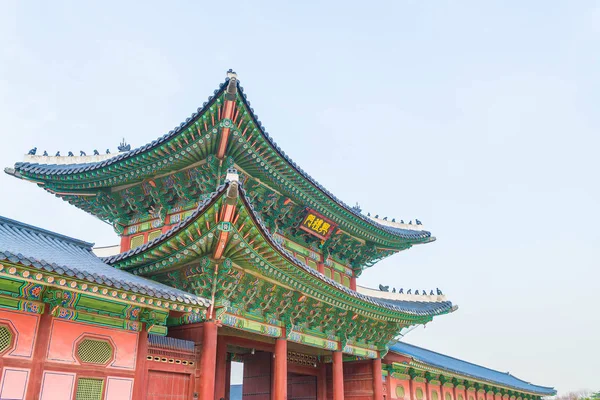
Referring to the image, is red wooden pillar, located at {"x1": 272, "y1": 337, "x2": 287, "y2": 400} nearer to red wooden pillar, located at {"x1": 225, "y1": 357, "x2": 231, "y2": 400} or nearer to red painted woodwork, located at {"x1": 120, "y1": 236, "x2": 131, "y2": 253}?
red wooden pillar, located at {"x1": 225, "y1": 357, "x2": 231, "y2": 400}

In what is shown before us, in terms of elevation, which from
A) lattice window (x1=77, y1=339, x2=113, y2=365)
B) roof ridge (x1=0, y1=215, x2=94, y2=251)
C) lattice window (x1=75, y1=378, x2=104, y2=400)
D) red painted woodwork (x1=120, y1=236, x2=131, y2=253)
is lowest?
lattice window (x1=75, y1=378, x2=104, y2=400)

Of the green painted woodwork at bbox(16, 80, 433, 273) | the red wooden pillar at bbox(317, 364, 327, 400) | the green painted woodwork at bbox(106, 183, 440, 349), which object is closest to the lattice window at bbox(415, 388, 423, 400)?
the red wooden pillar at bbox(317, 364, 327, 400)

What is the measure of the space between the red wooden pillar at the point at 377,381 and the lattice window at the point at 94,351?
41.9ft

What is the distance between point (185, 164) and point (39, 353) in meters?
7.41

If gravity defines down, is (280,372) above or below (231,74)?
below

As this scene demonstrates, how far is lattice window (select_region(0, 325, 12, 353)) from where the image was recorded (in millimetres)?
9922

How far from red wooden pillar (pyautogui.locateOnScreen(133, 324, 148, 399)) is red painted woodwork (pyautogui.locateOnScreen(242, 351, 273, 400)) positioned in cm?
795

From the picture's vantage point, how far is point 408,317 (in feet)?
69.9

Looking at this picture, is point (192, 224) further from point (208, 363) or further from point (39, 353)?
point (39, 353)

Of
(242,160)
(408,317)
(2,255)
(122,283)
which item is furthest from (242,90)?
(408,317)

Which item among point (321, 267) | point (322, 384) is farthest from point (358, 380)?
point (321, 267)

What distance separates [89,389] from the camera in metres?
11.1

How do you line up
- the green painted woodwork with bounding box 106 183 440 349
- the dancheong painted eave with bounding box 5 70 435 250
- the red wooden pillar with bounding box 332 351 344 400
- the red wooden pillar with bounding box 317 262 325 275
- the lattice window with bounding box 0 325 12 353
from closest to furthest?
the lattice window with bounding box 0 325 12 353
the green painted woodwork with bounding box 106 183 440 349
the dancheong painted eave with bounding box 5 70 435 250
the red wooden pillar with bounding box 332 351 344 400
the red wooden pillar with bounding box 317 262 325 275

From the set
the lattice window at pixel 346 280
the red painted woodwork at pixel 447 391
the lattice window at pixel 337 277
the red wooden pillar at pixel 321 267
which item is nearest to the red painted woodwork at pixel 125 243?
the red wooden pillar at pixel 321 267
